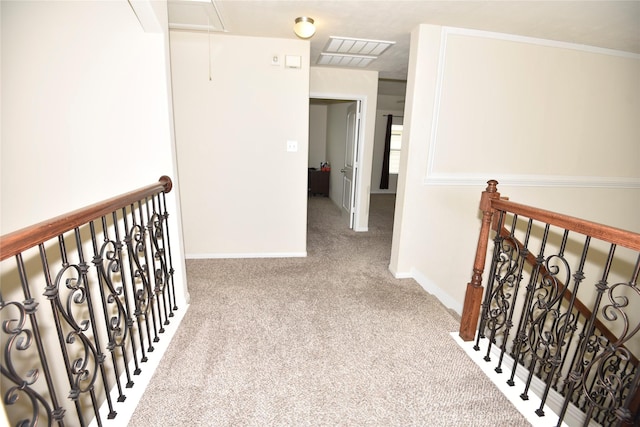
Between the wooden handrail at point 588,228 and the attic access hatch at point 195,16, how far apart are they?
2.54 m

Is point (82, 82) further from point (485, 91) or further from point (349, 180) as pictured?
point (349, 180)

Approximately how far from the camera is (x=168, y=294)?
225 cm

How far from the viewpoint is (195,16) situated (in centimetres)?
261

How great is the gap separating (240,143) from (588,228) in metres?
2.86

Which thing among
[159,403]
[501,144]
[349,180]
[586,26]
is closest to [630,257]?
[501,144]

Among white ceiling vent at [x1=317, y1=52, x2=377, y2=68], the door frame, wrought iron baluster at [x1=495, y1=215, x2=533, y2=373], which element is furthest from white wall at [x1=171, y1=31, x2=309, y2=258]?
wrought iron baluster at [x1=495, y1=215, x2=533, y2=373]

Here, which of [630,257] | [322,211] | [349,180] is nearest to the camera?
[630,257]

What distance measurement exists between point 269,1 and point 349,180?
324 centimetres

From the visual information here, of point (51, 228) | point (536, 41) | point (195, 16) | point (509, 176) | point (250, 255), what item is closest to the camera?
point (51, 228)

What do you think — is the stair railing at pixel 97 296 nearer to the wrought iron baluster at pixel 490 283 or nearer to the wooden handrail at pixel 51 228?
the wooden handrail at pixel 51 228

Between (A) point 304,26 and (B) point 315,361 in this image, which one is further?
(A) point 304,26

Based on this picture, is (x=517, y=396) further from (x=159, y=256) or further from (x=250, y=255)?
(x=250, y=255)

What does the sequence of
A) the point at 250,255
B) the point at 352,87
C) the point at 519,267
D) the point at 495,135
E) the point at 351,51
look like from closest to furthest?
the point at 519,267 → the point at 495,135 → the point at 351,51 → the point at 250,255 → the point at 352,87

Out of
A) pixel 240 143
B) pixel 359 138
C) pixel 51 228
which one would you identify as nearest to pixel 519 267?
pixel 51 228
